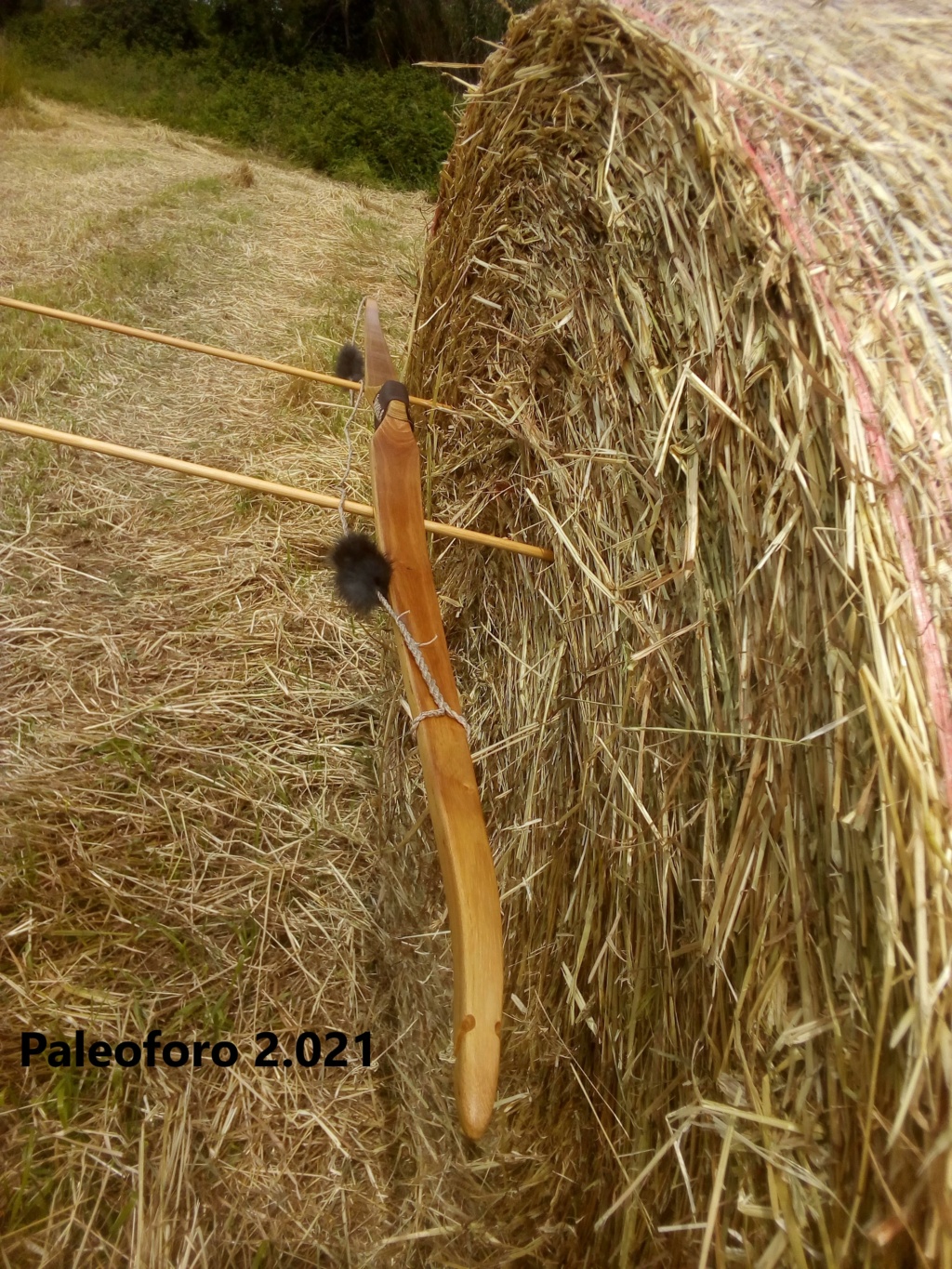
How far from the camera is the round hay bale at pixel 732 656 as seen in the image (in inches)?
20.2

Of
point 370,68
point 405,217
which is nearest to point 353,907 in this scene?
point 405,217

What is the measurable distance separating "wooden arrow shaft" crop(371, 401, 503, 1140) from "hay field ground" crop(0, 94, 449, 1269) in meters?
0.51

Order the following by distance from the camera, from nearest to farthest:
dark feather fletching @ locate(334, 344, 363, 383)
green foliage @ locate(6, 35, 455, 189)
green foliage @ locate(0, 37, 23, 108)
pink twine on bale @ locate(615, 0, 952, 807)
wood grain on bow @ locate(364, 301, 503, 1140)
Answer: pink twine on bale @ locate(615, 0, 952, 807) < wood grain on bow @ locate(364, 301, 503, 1140) < dark feather fletching @ locate(334, 344, 363, 383) < green foliage @ locate(0, 37, 23, 108) < green foliage @ locate(6, 35, 455, 189)

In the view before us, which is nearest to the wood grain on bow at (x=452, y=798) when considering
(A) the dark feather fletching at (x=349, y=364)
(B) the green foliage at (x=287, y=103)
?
(A) the dark feather fletching at (x=349, y=364)

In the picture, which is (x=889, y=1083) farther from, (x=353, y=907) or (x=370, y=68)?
(x=370, y=68)

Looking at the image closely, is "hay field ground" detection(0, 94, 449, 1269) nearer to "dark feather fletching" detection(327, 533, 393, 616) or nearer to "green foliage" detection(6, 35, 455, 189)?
"dark feather fletching" detection(327, 533, 393, 616)

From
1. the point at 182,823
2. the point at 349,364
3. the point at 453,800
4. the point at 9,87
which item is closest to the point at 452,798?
the point at 453,800

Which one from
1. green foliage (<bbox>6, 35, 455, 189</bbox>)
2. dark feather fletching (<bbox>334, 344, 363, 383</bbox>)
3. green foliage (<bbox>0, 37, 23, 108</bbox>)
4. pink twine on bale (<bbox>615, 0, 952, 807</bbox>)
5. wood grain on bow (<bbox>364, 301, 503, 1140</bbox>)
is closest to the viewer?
pink twine on bale (<bbox>615, 0, 952, 807</bbox>)

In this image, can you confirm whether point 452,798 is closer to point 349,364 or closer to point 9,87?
point 349,364

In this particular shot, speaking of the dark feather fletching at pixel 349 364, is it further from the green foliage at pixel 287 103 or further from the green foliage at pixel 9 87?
the green foliage at pixel 9 87

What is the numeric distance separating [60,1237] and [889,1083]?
1.04m

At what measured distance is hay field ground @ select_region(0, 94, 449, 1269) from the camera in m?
1.02

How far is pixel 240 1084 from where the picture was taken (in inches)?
44.2
